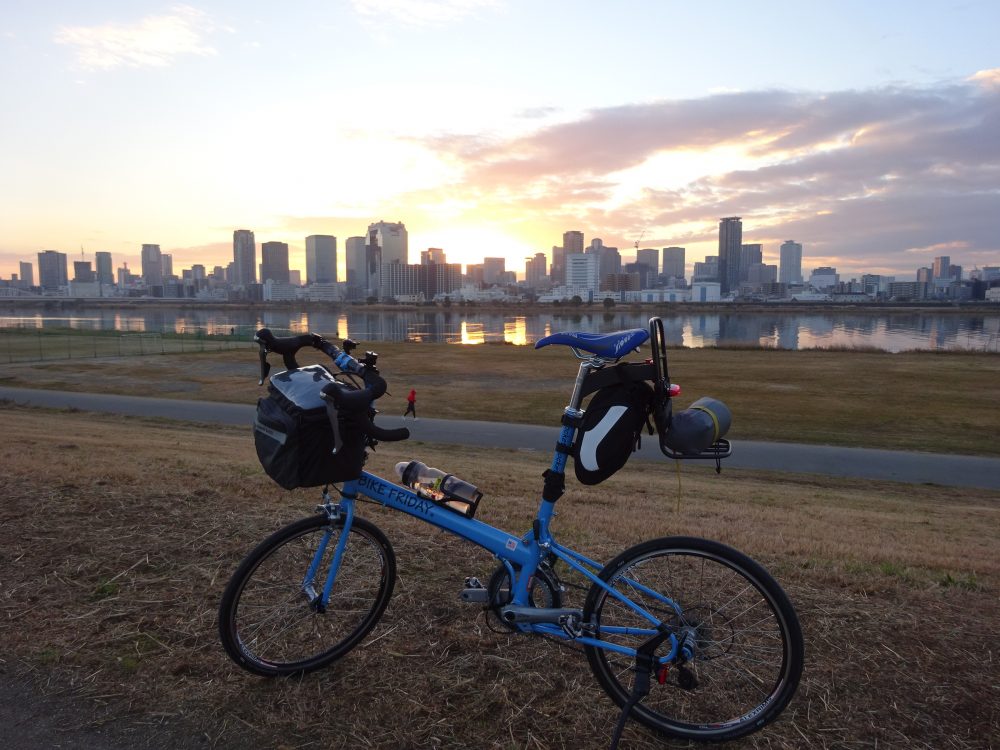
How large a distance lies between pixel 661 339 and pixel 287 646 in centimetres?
246

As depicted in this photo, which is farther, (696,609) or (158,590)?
(158,590)

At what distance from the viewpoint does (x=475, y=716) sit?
120 inches

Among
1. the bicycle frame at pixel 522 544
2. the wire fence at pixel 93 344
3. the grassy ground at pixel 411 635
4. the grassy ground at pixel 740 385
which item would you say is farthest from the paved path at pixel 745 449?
the wire fence at pixel 93 344

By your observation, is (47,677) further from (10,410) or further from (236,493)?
(10,410)

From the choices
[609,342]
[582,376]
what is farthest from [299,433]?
[609,342]

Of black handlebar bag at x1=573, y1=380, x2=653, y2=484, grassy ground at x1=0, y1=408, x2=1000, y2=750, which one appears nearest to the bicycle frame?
black handlebar bag at x1=573, y1=380, x2=653, y2=484

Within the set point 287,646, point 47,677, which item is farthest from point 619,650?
point 47,677

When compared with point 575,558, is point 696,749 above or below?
below

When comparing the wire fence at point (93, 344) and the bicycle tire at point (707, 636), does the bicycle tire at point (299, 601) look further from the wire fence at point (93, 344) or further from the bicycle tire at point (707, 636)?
the wire fence at point (93, 344)

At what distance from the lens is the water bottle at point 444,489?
10.6 feet

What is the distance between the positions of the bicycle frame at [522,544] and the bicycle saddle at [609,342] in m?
0.06

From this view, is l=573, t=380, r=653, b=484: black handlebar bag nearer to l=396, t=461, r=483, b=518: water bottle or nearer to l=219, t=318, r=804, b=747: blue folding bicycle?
l=219, t=318, r=804, b=747: blue folding bicycle

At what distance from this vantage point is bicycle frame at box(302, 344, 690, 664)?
295cm

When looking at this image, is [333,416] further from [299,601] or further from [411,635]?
[411,635]
